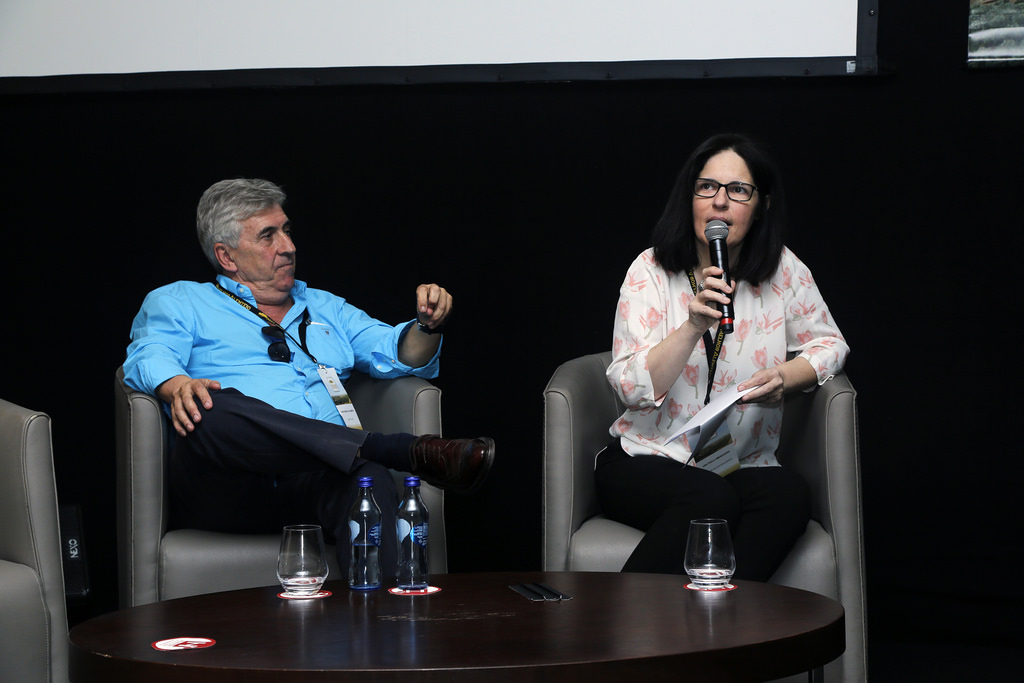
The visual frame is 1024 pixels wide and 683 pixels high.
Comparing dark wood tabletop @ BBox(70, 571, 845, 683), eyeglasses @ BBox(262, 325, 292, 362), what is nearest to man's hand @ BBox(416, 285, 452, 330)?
eyeglasses @ BBox(262, 325, 292, 362)

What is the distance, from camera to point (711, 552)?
167cm

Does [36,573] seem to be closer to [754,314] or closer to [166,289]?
[166,289]

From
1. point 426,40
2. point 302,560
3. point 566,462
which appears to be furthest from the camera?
point 426,40

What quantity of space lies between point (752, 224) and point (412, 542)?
115 centimetres

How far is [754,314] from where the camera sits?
95.3 inches

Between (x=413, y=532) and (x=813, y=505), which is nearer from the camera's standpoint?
(x=413, y=532)

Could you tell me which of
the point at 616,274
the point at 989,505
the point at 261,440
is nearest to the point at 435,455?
the point at 261,440

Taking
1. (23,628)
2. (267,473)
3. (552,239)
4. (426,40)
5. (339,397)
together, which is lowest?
(23,628)

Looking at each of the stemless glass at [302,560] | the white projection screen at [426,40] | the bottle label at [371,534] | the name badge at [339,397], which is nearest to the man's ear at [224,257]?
the name badge at [339,397]

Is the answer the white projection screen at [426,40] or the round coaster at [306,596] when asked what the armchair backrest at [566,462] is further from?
the white projection screen at [426,40]

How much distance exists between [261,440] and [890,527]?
1.73m

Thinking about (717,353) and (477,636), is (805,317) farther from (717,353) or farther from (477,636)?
(477,636)

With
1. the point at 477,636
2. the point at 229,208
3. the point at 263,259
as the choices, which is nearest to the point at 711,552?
the point at 477,636

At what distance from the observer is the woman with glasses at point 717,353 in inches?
86.7
